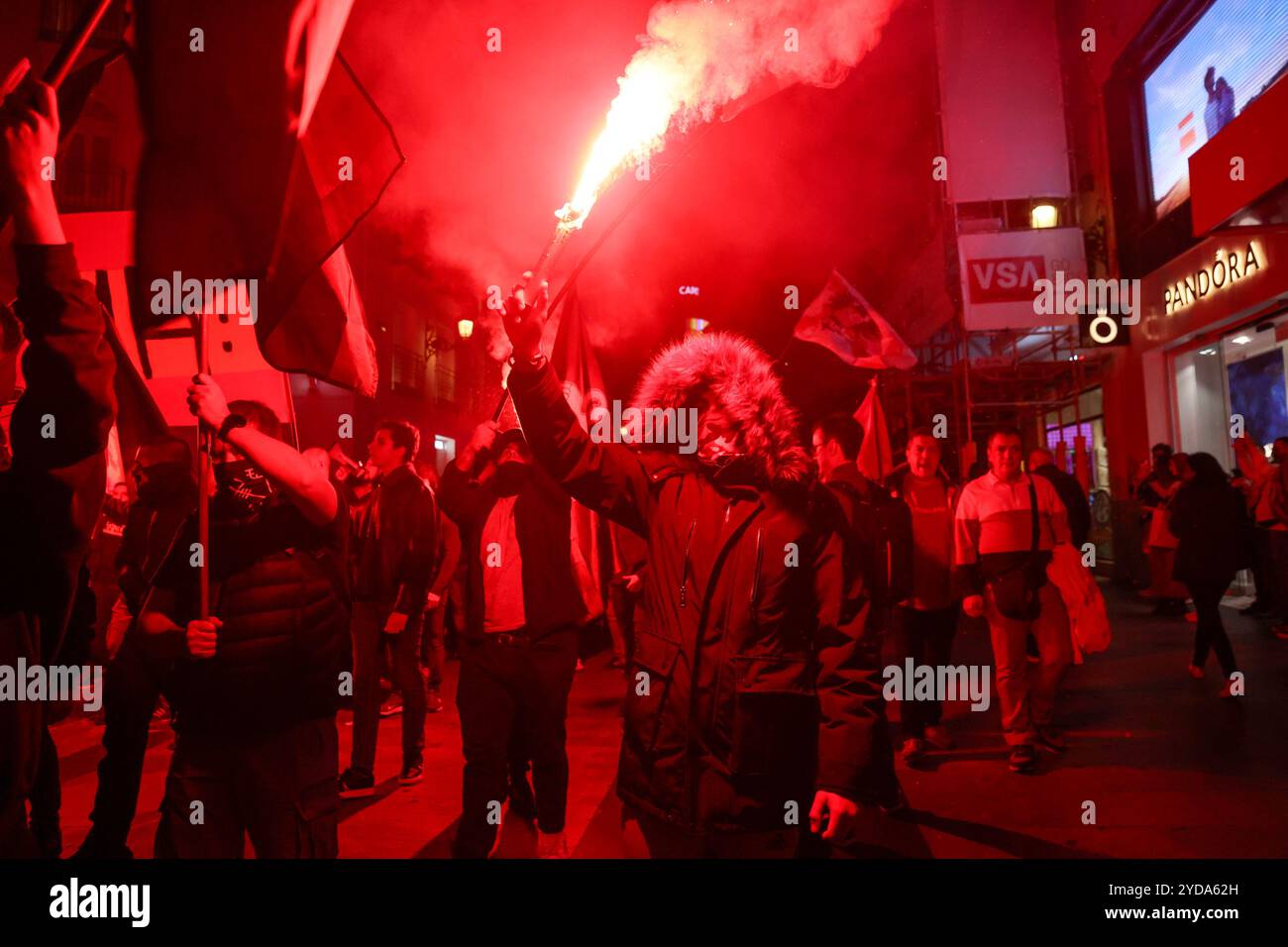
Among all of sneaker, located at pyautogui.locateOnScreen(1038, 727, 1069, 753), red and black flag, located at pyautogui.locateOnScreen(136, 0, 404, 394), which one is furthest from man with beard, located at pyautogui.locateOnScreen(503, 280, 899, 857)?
sneaker, located at pyautogui.locateOnScreen(1038, 727, 1069, 753)

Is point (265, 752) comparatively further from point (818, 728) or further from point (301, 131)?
point (301, 131)

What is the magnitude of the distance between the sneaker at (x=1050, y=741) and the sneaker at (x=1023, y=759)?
396mm

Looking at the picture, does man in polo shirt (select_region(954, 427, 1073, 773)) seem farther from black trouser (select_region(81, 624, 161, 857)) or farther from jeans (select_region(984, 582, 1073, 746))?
black trouser (select_region(81, 624, 161, 857))

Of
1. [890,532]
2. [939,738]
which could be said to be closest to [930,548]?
[890,532]

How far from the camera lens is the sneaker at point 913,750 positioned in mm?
5852

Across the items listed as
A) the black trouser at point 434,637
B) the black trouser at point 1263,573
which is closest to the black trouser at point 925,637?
the black trouser at point 434,637

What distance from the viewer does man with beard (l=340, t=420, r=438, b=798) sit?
559 centimetres

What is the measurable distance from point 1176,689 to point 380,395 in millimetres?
22308

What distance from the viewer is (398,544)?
5.63 meters

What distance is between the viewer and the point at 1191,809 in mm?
4676

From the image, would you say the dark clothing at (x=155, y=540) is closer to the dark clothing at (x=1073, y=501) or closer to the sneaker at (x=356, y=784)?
the sneaker at (x=356, y=784)

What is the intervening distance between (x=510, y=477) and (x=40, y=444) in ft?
8.41
